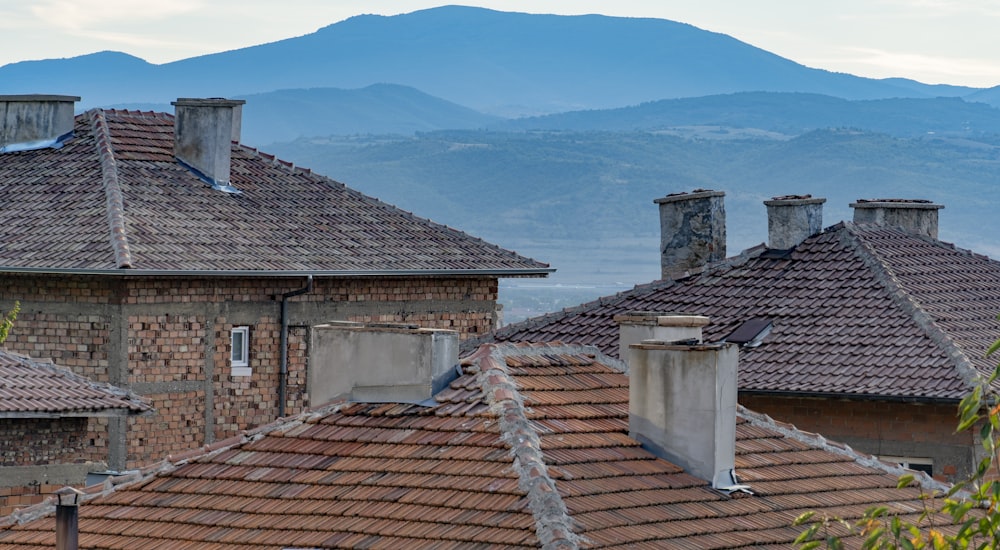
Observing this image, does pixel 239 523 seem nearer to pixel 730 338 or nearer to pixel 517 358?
pixel 517 358

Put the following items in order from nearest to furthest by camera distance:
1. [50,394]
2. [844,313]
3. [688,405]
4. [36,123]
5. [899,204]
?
[688,405] → [50,394] → [844,313] → [899,204] → [36,123]

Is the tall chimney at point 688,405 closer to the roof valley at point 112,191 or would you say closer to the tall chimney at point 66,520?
the tall chimney at point 66,520

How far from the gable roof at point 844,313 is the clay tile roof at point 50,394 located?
643 cm

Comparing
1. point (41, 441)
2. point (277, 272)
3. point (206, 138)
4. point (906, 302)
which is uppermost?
point (206, 138)

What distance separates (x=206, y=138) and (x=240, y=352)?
4.55m

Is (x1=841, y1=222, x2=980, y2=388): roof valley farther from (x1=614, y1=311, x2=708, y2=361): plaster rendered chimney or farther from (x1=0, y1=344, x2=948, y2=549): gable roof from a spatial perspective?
(x1=0, y1=344, x2=948, y2=549): gable roof

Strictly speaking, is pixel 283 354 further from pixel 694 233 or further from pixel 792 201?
pixel 792 201

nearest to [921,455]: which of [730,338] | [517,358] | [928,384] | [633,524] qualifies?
[928,384]

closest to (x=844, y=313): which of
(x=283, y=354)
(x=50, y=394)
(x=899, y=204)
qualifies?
(x=899, y=204)

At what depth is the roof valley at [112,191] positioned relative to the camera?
27422mm

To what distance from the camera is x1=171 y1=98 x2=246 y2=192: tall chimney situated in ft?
105

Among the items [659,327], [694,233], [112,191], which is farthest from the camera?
[694,233]

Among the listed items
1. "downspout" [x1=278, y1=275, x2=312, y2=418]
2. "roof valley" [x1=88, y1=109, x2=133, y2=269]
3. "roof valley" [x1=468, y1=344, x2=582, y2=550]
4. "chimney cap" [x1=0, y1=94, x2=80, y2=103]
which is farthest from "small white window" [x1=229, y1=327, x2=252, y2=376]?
"roof valley" [x1=468, y1=344, x2=582, y2=550]

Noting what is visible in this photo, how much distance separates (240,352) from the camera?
28.8 meters
